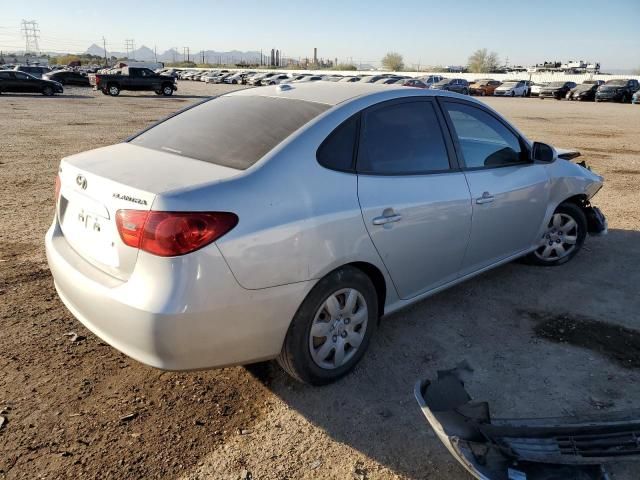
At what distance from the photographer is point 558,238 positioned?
4957 millimetres

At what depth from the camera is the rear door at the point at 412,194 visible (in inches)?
118

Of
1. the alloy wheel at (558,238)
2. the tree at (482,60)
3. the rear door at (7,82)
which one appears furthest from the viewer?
the tree at (482,60)

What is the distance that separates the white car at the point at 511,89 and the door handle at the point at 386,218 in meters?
41.9

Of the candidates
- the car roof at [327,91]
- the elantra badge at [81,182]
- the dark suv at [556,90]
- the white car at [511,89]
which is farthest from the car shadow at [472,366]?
the white car at [511,89]

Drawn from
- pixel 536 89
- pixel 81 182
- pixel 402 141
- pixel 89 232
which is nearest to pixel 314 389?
pixel 89 232

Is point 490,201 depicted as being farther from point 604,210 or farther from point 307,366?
point 604,210

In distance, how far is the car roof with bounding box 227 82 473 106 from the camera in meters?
3.21

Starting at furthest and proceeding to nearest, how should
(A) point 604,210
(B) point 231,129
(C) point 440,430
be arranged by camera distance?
(A) point 604,210
(B) point 231,129
(C) point 440,430

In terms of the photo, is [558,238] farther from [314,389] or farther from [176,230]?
[176,230]

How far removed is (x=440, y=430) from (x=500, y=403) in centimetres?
76

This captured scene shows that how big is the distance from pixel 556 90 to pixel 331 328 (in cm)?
4214

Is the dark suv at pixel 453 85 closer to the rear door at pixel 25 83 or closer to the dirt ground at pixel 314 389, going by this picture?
the rear door at pixel 25 83

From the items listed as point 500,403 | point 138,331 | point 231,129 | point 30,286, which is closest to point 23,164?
point 30,286

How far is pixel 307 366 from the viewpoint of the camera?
284cm
